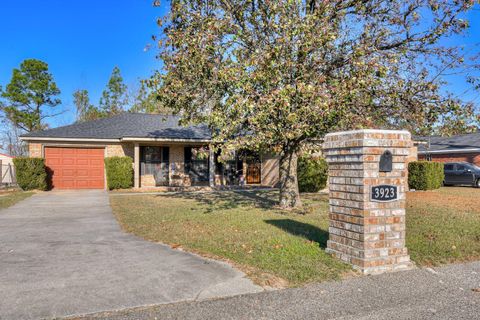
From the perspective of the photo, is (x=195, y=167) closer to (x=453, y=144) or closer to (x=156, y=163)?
(x=156, y=163)

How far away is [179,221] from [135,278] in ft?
14.2

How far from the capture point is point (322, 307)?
12.0 ft

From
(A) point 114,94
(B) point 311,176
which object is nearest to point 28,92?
(A) point 114,94

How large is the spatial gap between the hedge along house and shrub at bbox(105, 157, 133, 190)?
37 centimetres

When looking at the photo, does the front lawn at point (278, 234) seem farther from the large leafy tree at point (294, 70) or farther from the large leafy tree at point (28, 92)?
the large leafy tree at point (28, 92)

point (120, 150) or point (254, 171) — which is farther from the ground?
point (120, 150)

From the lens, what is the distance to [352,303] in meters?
3.77

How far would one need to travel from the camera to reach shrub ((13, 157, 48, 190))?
16391mm

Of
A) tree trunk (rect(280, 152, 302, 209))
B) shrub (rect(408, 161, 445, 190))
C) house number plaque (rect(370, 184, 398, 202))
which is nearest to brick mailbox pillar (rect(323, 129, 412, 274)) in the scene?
house number plaque (rect(370, 184, 398, 202))

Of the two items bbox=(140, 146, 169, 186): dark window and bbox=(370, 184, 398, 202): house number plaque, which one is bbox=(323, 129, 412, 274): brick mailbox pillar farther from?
bbox=(140, 146, 169, 186): dark window

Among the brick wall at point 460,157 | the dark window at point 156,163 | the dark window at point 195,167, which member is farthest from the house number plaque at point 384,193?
the brick wall at point 460,157

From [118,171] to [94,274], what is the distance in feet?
44.1

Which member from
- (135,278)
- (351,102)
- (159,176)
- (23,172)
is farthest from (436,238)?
(23,172)

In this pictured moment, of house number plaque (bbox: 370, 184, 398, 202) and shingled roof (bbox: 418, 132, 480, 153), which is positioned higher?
shingled roof (bbox: 418, 132, 480, 153)
